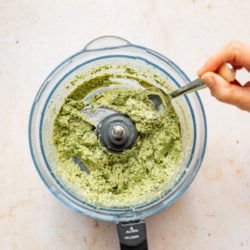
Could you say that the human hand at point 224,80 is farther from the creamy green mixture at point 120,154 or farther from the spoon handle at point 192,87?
the creamy green mixture at point 120,154

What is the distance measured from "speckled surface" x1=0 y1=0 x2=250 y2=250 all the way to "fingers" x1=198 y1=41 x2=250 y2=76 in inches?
7.8

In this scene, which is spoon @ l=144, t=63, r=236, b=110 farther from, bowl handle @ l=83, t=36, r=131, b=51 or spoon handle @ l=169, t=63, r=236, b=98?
bowl handle @ l=83, t=36, r=131, b=51

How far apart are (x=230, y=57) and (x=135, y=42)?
0.26m

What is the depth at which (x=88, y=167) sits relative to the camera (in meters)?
0.95

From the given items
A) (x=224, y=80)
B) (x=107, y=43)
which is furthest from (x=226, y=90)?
(x=107, y=43)

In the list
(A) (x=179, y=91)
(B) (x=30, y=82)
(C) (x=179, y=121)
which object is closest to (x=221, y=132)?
(C) (x=179, y=121)

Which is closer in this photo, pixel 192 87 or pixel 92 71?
pixel 192 87

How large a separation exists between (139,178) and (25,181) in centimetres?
23

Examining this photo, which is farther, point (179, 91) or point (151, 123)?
point (151, 123)

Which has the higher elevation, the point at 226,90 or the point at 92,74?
the point at 92,74

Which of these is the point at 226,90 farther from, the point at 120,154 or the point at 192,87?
the point at 120,154

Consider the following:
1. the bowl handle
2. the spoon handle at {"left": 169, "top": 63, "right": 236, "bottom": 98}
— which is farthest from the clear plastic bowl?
the spoon handle at {"left": 169, "top": 63, "right": 236, "bottom": 98}

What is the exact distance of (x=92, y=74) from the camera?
0.95 metres

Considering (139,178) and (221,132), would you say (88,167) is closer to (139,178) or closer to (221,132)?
(139,178)
